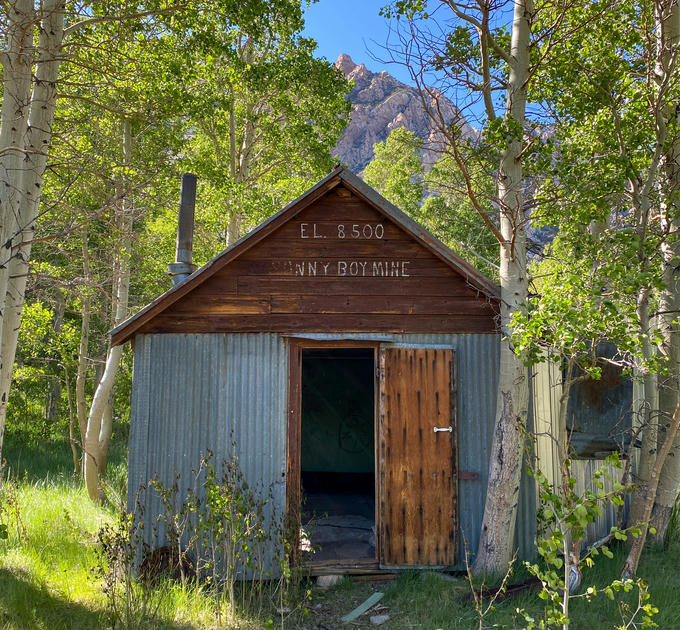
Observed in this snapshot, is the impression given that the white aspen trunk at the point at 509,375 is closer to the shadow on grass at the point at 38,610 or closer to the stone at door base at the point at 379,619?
the stone at door base at the point at 379,619

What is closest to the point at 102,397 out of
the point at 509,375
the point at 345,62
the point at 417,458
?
the point at 417,458

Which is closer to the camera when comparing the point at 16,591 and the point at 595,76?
the point at 16,591

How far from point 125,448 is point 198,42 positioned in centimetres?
1253

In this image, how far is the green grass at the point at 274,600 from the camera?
5.22 meters

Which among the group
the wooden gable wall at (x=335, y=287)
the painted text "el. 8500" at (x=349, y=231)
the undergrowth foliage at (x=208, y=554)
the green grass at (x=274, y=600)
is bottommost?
the green grass at (x=274, y=600)

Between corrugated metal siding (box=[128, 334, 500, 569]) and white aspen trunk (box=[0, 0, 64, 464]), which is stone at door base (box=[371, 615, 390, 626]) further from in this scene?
white aspen trunk (box=[0, 0, 64, 464])

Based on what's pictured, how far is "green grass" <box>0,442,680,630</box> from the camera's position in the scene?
5.22 metres

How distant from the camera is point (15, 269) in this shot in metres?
5.98

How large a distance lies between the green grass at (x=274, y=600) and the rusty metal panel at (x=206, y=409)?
3.35ft

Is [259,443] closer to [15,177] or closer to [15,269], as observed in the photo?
[15,269]

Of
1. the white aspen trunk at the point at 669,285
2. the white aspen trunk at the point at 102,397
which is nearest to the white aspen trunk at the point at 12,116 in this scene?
the white aspen trunk at the point at 102,397

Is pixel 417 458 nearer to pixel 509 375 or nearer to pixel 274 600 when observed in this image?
pixel 509 375

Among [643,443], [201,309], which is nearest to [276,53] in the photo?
[201,309]

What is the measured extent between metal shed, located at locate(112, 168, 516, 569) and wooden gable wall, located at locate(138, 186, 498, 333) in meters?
0.01
